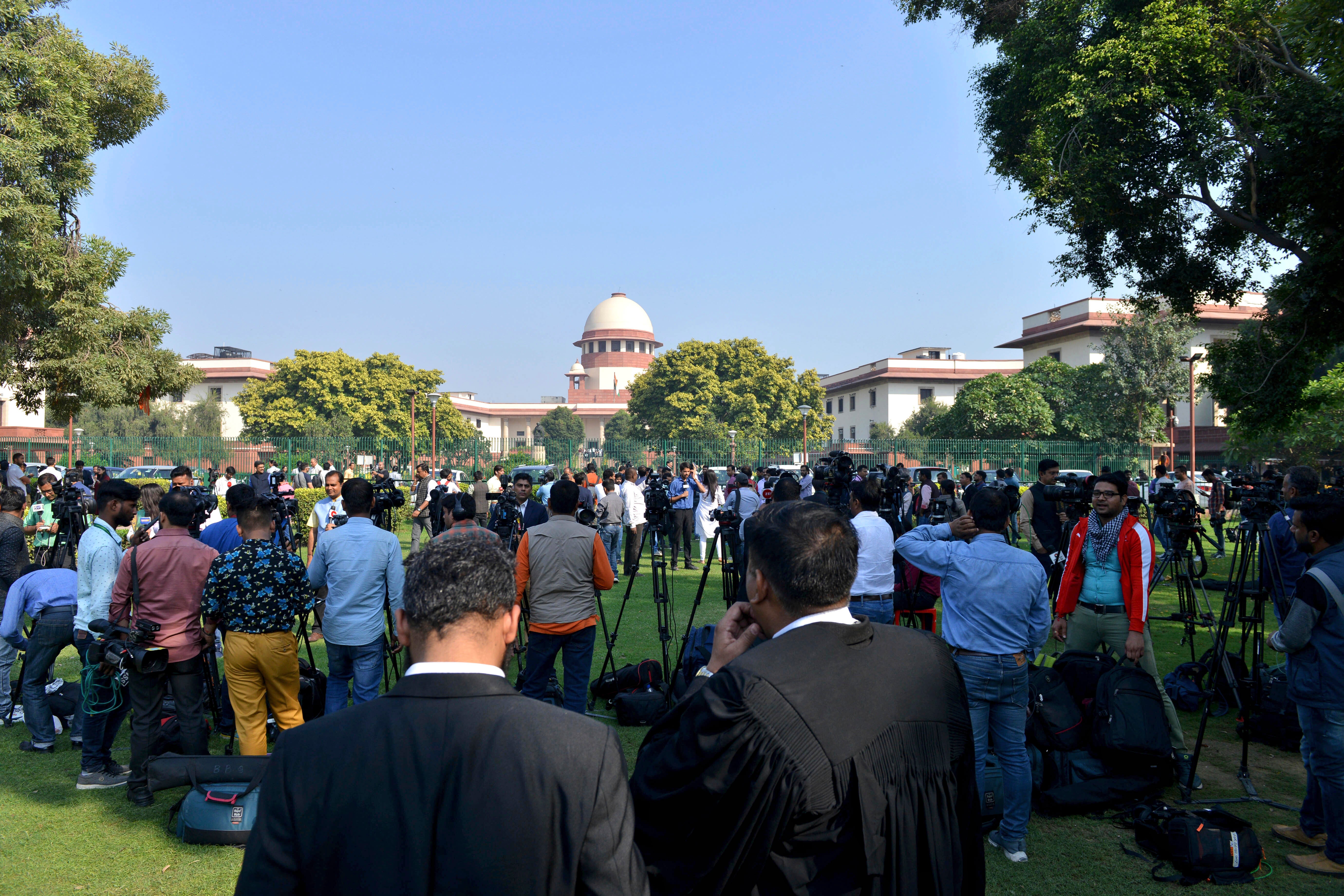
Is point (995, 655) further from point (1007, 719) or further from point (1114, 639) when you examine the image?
point (1114, 639)

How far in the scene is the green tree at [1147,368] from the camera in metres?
34.8

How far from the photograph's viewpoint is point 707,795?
65.6 inches

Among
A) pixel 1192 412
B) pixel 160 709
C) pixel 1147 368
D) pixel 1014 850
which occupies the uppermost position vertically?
pixel 1147 368

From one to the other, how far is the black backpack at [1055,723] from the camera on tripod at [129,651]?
471 cm

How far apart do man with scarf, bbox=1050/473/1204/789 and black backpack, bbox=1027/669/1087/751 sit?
40 centimetres

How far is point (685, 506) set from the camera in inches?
528

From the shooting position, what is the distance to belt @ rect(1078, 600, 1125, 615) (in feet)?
16.0

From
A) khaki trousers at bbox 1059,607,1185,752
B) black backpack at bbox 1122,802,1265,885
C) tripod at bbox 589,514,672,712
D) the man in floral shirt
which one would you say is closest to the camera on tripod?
the man in floral shirt

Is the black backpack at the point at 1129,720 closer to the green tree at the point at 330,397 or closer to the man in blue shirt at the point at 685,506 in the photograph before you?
the man in blue shirt at the point at 685,506

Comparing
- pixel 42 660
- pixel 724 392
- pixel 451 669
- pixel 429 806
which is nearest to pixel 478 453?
pixel 724 392

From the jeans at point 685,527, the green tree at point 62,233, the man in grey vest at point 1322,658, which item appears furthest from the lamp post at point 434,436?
the man in grey vest at point 1322,658

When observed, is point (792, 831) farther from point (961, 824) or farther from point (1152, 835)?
point (1152, 835)

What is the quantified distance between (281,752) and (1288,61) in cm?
1015

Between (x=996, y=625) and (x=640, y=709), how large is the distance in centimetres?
284
